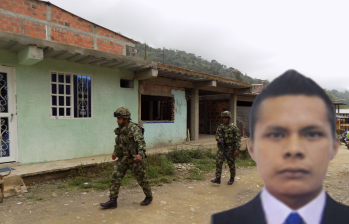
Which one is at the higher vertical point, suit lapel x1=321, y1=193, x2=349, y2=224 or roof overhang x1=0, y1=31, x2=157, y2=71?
roof overhang x1=0, y1=31, x2=157, y2=71

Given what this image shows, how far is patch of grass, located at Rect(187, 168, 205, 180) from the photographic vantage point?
Answer: 541 cm

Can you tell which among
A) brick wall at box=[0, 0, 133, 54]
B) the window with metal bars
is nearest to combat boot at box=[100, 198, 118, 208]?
brick wall at box=[0, 0, 133, 54]

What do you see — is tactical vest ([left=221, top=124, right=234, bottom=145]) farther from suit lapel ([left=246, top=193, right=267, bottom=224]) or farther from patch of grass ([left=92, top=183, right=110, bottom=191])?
suit lapel ([left=246, top=193, right=267, bottom=224])

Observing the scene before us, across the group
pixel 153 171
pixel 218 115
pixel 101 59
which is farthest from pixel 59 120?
pixel 218 115

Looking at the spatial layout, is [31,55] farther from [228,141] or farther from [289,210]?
[289,210]

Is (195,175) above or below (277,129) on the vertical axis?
below

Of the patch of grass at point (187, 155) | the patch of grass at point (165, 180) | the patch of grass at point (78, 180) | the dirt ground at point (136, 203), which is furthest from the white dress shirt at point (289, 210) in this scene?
the patch of grass at point (187, 155)

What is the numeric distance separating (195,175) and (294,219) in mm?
4872

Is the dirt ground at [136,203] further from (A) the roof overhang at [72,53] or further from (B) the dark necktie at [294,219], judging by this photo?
(A) the roof overhang at [72,53]

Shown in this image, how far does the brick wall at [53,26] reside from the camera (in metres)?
6.40

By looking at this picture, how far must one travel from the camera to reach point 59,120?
567cm

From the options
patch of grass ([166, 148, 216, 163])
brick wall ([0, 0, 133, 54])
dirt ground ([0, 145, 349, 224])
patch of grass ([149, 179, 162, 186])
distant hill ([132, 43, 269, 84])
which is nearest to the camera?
dirt ground ([0, 145, 349, 224])

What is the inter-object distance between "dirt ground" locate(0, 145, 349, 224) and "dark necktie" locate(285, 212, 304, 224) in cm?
260

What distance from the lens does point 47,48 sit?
4.77 metres
